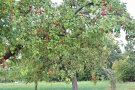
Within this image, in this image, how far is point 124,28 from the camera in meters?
6.51

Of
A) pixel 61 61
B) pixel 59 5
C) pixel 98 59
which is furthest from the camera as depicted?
pixel 98 59

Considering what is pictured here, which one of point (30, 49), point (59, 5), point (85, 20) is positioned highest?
point (59, 5)

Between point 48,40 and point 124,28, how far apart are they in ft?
4.90

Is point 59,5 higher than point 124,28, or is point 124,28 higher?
point 59,5

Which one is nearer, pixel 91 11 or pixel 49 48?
pixel 91 11

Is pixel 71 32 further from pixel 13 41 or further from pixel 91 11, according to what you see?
pixel 13 41

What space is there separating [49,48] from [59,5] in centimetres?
159

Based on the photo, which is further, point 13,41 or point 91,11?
A: point 91,11

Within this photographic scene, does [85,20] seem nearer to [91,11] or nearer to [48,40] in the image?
[91,11]

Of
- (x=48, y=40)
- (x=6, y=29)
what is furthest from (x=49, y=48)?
(x=6, y=29)

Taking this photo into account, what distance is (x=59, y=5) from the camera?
8102mm

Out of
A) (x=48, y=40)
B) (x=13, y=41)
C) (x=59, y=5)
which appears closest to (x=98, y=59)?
(x=59, y=5)

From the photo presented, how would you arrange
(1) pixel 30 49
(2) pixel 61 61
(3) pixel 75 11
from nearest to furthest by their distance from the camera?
1. (1) pixel 30 49
2. (3) pixel 75 11
3. (2) pixel 61 61

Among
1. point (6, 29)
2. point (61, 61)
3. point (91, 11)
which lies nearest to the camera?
point (6, 29)
